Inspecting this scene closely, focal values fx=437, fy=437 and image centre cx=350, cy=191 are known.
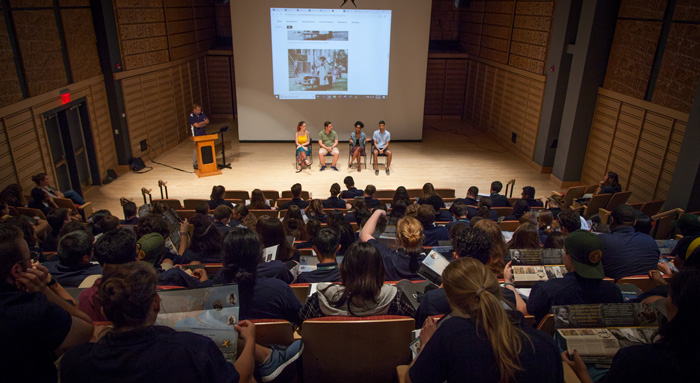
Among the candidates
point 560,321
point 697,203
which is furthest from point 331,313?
point 697,203

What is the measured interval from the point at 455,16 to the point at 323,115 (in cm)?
597

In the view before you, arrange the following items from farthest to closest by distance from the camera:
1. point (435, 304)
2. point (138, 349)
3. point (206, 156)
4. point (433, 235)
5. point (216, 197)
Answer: point (206, 156)
point (216, 197)
point (433, 235)
point (435, 304)
point (138, 349)

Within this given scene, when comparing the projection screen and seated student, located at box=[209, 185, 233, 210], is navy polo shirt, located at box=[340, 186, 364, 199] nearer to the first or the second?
seated student, located at box=[209, 185, 233, 210]

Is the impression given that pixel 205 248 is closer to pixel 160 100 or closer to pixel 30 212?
pixel 30 212

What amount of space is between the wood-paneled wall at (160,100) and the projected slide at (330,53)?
2.57 meters

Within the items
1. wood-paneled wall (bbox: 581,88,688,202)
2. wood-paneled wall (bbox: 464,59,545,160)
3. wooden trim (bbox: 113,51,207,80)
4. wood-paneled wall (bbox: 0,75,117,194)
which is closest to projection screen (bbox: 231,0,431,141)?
wooden trim (bbox: 113,51,207,80)

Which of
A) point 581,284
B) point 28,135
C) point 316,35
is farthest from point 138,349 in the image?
point 316,35

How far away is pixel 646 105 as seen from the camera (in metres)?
7.05

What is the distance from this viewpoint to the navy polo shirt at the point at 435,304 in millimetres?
2354

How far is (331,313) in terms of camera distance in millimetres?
2291

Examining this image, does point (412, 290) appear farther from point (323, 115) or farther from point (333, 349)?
point (323, 115)

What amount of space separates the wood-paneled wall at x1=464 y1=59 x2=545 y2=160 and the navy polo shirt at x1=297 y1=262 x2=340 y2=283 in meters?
8.18

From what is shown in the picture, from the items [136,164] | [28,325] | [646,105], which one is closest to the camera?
[28,325]

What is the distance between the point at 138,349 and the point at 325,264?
1716mm
